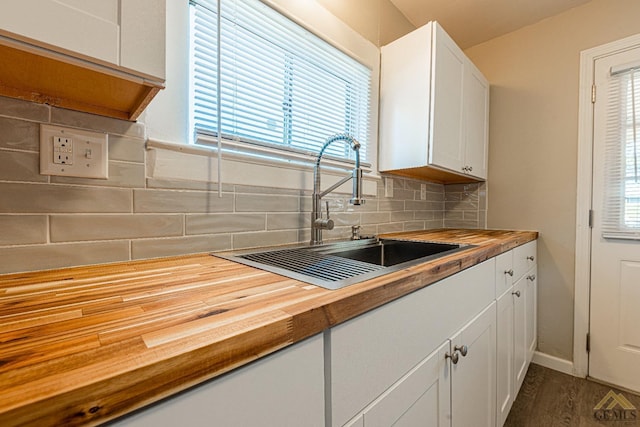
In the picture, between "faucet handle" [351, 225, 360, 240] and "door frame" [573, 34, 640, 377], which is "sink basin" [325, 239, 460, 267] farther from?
"door frame" [573, 34, 640, 377]

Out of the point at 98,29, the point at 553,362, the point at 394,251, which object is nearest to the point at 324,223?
the point at 394,251

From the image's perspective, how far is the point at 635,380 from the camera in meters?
1.68

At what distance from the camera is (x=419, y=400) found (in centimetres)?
72

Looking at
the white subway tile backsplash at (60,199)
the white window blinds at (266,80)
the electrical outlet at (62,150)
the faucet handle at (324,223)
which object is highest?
the white window blinds at (266,80)

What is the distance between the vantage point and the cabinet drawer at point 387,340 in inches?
20.4

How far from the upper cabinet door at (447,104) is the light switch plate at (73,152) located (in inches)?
55.1

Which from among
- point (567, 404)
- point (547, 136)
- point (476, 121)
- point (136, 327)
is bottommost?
point (567, 404)

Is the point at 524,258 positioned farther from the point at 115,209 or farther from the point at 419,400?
the point at 115,209

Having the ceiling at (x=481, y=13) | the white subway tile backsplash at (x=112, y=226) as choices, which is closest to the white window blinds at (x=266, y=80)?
the white subway tile backsplash at (x=112, y=226)

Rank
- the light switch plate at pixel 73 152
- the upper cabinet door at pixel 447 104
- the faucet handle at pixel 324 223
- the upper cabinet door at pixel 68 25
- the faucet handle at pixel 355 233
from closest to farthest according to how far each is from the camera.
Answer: the upper cabinet door at pixel 68 25 < the light switch plate at pixel 73 152 < the faucet handle at pixel 324 223 < the faucet handle at pixel 355 233 < the upper cabinet door at pixel 447 104

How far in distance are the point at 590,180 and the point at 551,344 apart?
110cm

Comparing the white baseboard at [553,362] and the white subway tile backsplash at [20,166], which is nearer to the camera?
the white subway tile backsplash at [20,166]

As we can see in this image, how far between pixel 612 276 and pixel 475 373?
1.40 meters

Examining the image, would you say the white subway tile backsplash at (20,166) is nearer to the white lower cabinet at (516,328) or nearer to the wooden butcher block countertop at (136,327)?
the wooden butcher block countertop at (136,327)
